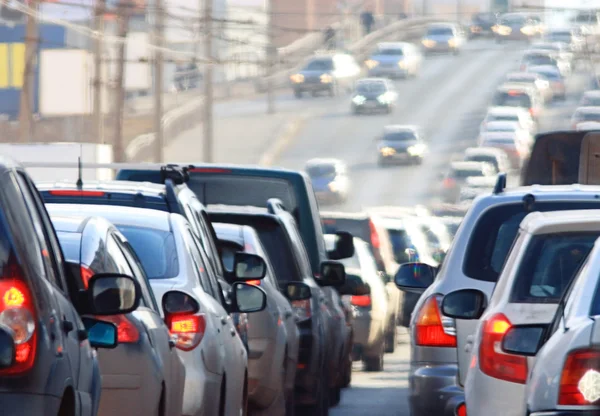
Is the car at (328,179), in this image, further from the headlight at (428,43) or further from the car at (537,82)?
the headlight at (428,43)

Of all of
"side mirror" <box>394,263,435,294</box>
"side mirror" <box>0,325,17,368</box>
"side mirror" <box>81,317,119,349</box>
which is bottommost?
"side mirror" <box>394,263,435,294</box>

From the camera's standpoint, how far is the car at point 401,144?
7625 cm

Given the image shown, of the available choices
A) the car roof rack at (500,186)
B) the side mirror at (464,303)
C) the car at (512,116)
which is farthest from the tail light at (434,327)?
the car at (512,116)

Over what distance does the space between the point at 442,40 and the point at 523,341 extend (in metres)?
96.2

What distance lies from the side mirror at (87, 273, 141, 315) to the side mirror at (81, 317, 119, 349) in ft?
1.28

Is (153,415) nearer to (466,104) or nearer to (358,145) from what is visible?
(358,145)

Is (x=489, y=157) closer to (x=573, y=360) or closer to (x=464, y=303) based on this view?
(x=464, y=303)

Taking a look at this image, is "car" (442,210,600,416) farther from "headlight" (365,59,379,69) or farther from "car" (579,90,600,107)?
"headlight" (365,59,379,69)

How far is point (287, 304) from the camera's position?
41.8ft

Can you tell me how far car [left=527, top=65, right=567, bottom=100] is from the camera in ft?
293

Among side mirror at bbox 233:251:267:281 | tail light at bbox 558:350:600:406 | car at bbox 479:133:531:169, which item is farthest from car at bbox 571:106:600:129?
tail light at bbox 558:350:600:406

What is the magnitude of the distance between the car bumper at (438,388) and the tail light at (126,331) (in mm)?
2889

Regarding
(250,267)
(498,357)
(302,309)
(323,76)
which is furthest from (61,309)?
(323,76)

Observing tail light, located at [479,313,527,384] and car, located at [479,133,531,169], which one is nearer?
tail light, located at [479,313,527,384]
